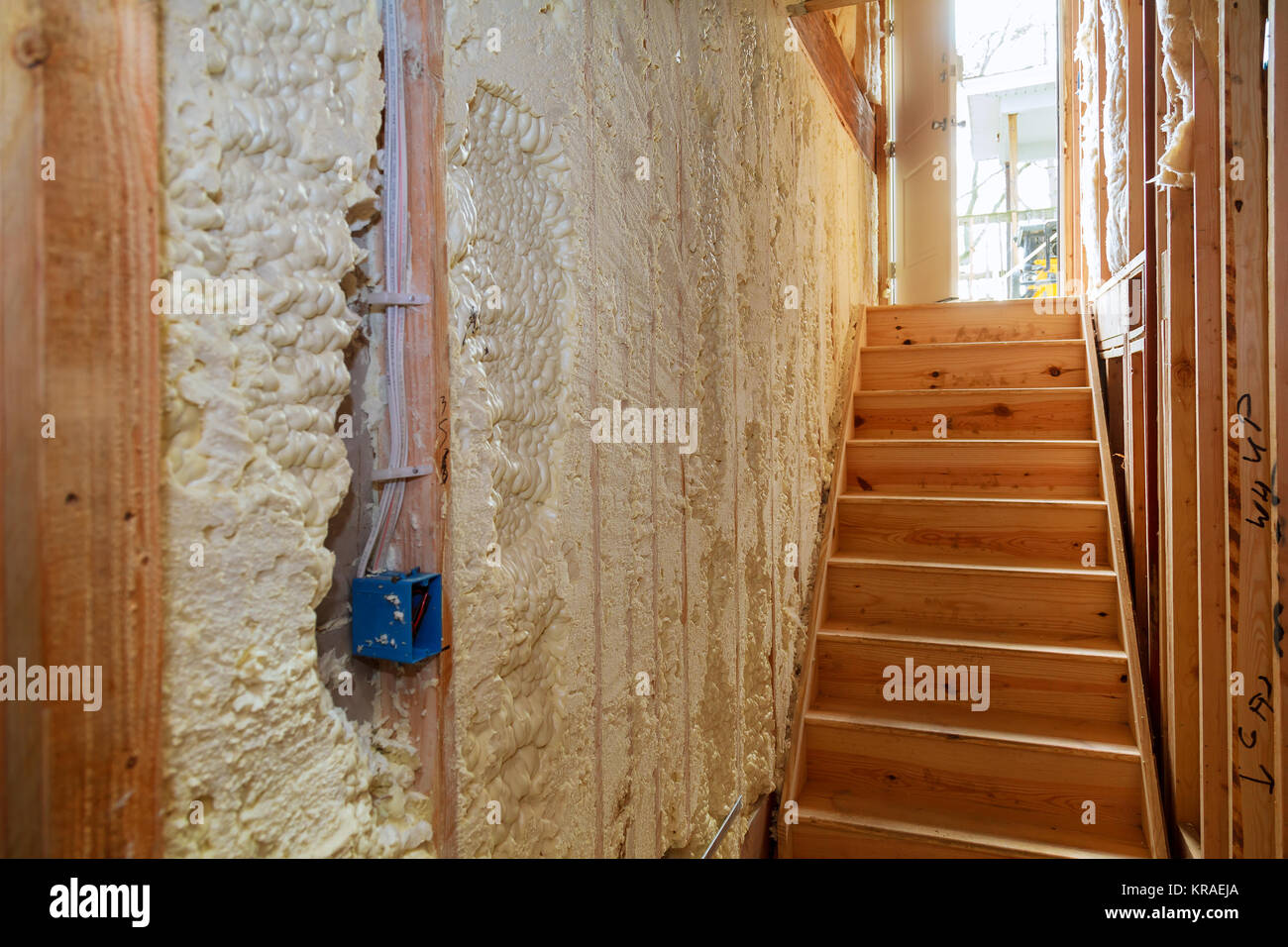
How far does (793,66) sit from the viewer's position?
91.9 inches

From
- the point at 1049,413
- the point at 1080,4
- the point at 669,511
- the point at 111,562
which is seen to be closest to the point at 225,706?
the point at 111,562

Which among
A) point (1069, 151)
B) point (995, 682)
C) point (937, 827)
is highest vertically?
point (1069, 151)

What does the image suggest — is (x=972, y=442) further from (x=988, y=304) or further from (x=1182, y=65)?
(x=1182, y=65)

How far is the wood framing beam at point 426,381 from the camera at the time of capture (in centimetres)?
77

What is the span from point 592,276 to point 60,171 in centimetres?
71

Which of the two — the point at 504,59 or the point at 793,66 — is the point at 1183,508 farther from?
the point at 504,59

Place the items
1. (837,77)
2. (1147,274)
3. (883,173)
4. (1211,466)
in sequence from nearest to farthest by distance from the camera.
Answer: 1. (1211,466)
2. (1147,274)
3. (837,77)
4. (883,173)

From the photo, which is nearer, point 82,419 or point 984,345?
point 82,419

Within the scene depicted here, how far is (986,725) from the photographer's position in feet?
7.28

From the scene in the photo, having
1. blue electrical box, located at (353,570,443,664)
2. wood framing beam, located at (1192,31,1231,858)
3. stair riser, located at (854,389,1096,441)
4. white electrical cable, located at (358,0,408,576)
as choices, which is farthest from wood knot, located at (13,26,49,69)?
stair riser, located at (854,389,1096,441)

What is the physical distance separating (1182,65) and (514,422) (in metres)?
1.77

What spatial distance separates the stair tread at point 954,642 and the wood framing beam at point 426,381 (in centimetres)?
190

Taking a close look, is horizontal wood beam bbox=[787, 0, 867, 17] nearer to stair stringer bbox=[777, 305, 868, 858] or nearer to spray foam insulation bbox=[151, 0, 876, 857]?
spray foam insulation bbox=[151, 0, 876, 857]

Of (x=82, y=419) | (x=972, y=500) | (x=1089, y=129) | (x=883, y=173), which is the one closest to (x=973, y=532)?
(x=972, y=500)
